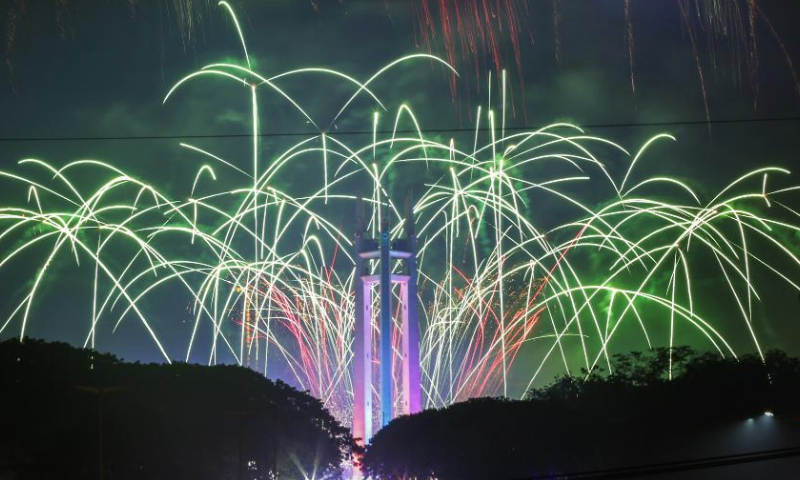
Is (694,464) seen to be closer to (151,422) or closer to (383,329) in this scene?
(151,422)

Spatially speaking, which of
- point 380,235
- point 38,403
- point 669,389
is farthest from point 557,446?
point 38,403

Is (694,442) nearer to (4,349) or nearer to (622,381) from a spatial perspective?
(622,381)

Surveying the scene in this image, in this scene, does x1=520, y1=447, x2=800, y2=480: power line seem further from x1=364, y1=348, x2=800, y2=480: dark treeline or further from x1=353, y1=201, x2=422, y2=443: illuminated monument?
x1=353, y1=201, x2=422, y2=443: illuminated monument

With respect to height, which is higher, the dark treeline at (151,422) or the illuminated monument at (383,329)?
the illuminated monument at (383,329)

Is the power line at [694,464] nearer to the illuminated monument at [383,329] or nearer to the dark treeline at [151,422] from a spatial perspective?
the dark treeline at [151,422]

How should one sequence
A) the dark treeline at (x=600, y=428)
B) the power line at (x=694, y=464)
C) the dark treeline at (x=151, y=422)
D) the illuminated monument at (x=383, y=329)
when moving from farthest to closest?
the illuminated monument at (x=383, y=329)
the dark treeline at (x=600, y=428)
the dark treeline at (x=151, y=422)
the power line at (x=694, y=464)

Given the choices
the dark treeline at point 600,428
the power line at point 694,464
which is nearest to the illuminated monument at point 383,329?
the dark treeline at point 600,428

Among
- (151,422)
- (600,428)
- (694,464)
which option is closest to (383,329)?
(600,428)
